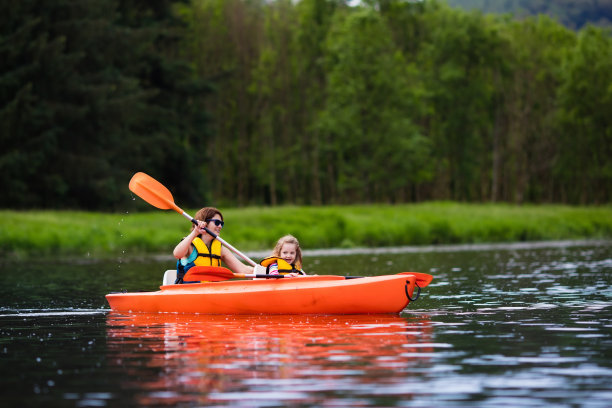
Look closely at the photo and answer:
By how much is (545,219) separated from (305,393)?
98.2 ft

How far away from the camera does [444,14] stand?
172 ft

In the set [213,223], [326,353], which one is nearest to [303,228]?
[213,223]

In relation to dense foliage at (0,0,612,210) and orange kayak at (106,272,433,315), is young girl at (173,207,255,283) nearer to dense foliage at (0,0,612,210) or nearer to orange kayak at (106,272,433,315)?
orange kayak at (106,272,433,315)

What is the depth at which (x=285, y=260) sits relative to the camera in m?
11.1

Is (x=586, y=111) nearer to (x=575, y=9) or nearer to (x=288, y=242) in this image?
(x=288, y=242)

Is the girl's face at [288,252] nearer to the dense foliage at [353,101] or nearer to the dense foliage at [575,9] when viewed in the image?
the dense foliage at [353,101]

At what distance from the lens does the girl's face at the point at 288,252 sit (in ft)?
36.4

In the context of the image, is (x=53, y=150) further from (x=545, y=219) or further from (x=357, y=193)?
(x=357, y=193)

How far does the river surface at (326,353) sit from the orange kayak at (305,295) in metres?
0.16

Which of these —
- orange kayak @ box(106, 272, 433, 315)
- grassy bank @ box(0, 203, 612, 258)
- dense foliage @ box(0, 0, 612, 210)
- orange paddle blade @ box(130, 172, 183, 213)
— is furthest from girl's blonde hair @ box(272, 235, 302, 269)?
dense foliage @ box(0, 0, 612, 210)

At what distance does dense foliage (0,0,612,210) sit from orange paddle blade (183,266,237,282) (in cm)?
2401

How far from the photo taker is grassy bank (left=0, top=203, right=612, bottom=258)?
81.0 ft

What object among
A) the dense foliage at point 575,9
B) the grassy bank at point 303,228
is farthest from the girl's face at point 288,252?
the dense foliage at point 575,9

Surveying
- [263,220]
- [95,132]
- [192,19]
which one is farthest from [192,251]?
[192,19]
